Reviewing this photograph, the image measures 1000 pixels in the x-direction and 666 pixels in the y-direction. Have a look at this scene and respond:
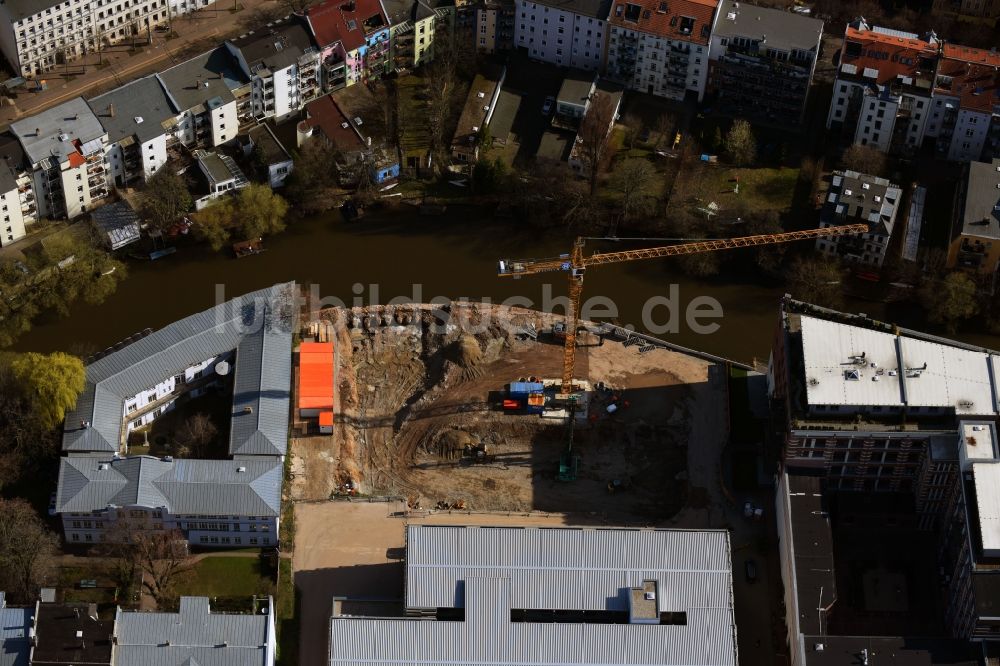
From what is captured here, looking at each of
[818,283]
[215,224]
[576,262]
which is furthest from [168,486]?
[818,283]

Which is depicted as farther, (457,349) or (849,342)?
(457,349)

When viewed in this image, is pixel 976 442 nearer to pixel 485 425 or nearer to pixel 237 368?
pixel 485 425

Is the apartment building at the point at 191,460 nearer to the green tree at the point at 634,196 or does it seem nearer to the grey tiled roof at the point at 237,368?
the grey tiled roof at the point at 237,368

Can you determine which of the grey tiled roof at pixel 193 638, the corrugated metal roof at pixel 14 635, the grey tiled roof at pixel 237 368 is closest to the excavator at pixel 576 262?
the grey tiled roof at pixel 237 368

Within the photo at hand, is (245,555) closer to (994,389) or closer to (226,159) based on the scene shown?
(226,159)

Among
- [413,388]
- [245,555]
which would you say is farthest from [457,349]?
[245,555]

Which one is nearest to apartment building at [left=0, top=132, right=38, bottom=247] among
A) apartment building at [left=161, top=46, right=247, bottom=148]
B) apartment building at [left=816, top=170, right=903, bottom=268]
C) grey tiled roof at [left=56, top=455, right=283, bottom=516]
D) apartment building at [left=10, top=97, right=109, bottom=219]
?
apartment building at [left=10, top=97, right=109, bottom=219]
